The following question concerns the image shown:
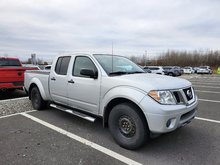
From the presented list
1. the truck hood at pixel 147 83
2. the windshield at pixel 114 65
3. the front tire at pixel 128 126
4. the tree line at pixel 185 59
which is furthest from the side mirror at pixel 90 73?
the tree line at pixel 185 59

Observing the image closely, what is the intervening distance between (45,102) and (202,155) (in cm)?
458

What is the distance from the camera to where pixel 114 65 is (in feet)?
14.0

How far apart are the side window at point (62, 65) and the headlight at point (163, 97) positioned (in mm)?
2579

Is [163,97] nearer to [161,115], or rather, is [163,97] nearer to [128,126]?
[161,115]

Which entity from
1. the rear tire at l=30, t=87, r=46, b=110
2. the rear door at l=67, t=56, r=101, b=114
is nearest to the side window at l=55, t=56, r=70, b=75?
the rear door at l=67, t=56, r=101, b=114

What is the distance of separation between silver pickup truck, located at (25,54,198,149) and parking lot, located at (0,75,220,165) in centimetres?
33

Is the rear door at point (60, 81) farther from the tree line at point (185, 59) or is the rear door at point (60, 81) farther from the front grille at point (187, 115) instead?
the tree line at point (185, 59)

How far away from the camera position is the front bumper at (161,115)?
119 inches

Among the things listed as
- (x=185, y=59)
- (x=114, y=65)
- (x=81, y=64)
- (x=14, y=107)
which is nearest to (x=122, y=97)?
(x=114, y=65)

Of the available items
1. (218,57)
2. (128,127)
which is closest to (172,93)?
(128,127)

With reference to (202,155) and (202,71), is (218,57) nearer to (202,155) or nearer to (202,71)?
(202,71)

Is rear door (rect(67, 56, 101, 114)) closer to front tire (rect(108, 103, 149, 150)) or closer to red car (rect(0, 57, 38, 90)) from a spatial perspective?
front tire (rect(108, 103, 149, 150))

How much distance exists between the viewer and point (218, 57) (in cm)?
7138

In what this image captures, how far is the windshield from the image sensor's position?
159 inches
